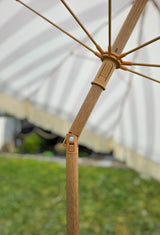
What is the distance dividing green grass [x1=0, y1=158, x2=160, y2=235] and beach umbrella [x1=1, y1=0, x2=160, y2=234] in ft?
6.60

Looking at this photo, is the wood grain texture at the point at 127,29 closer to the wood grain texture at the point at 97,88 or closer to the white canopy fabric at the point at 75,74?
the wood grain texture at the point at 97,88

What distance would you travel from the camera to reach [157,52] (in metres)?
2.41

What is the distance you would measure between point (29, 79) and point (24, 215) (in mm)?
3160

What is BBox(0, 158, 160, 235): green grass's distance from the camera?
4.56 meters

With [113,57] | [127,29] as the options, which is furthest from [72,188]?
[127,29]

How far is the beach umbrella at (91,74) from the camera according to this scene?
4.48ft

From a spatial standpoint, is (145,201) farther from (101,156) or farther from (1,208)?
(101,156)

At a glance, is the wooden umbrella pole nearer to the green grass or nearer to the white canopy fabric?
the white canopy fabric

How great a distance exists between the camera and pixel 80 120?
4.14ft

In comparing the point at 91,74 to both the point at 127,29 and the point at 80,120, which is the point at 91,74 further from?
the point at 80,120

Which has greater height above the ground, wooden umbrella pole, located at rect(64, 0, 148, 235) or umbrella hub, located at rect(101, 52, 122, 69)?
umbrella hub, located at rect(101, 52, 122, 69)

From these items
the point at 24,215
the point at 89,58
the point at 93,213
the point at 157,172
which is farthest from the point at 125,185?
the point at 89,58

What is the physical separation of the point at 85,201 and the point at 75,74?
345 centimetres

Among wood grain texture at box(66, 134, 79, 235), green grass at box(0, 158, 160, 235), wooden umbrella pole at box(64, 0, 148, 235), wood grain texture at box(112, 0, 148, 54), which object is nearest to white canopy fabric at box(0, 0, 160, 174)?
wood grain texture at box(112, 0, 148, 54)
